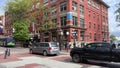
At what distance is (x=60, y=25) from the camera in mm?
40219

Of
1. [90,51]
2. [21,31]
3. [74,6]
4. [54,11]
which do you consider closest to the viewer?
[90,51]

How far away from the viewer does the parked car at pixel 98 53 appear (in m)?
13.8

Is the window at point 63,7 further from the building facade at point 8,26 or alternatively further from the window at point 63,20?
the building facade at point 8,26

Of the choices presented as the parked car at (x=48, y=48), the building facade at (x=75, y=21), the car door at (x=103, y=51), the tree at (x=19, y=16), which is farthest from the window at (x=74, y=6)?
the car door at (x=103, y=51)

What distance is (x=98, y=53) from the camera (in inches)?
577

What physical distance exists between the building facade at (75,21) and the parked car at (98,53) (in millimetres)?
16064

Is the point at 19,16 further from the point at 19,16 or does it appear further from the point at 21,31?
the point at 21,31

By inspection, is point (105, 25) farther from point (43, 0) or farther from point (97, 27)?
point (43, 0)

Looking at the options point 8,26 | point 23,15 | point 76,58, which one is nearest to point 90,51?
point 76,58

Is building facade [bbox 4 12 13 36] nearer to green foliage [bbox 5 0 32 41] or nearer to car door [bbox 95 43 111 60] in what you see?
green foliage [bbox 5 0 32 41]

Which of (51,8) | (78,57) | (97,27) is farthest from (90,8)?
(78,57)

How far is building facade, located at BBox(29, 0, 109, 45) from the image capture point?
1485 inches

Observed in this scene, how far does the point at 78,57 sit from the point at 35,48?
10.0 metres

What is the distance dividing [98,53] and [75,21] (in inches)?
1005
